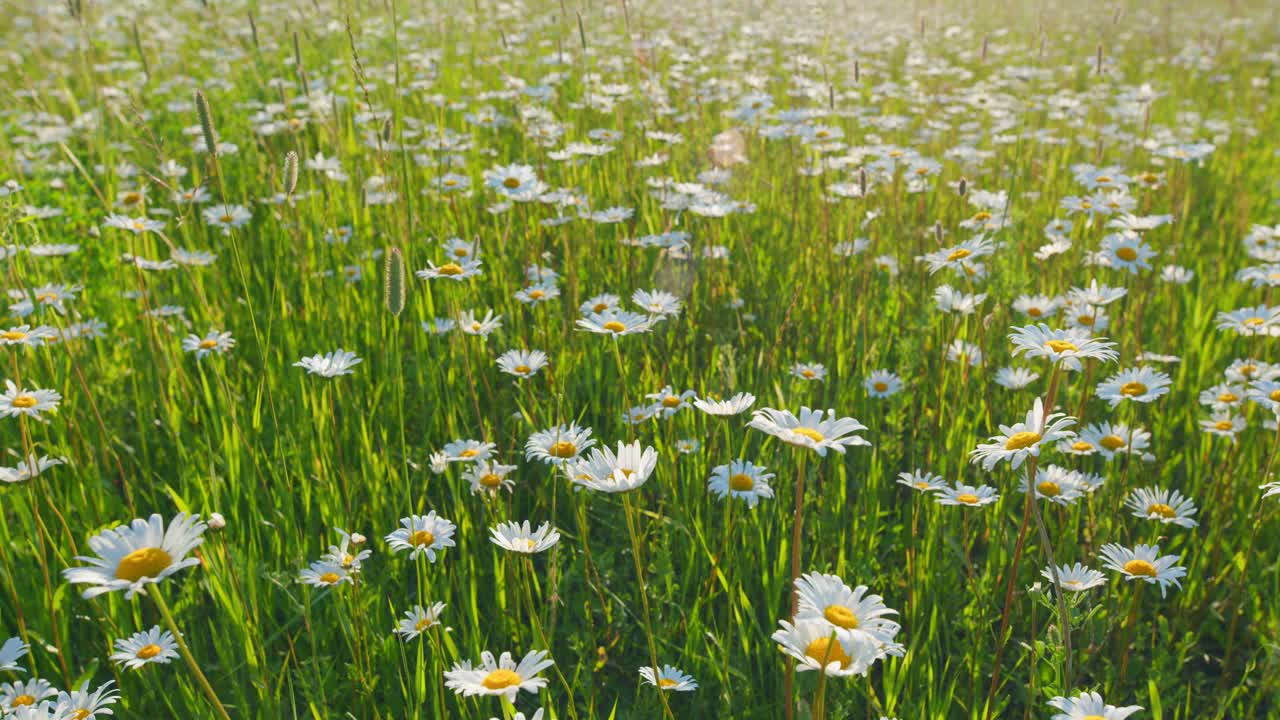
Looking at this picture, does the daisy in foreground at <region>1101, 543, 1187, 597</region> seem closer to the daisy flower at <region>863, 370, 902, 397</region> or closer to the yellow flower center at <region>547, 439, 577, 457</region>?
the daisy flower at <region>863, 370, 902, 397</region>

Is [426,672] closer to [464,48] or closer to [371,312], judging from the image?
[371,312]

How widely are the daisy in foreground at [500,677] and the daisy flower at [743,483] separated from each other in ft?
2.04

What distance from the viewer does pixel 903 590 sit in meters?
1.87

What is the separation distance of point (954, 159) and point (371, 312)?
10.3ft

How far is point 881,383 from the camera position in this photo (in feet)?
7.79

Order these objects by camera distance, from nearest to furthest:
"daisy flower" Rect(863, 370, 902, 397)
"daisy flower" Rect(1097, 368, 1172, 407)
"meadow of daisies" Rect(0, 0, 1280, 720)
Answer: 1. "meadow of daisies" Rect(0, 0, 1280, 720)
2. "daisy flower" Rect(1097, 368, 1172, 407)
3. "daisy flower" Rect(863, 370, 902, 397)

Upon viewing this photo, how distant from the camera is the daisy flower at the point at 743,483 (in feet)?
5.49

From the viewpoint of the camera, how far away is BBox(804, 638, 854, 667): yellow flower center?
97cm

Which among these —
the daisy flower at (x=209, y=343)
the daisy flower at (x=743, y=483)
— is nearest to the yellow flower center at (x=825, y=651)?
the daisy flower at (x=743, y=483)

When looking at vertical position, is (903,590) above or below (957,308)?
below

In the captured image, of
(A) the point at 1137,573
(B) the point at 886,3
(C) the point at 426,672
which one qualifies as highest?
(B) the point at 886,3

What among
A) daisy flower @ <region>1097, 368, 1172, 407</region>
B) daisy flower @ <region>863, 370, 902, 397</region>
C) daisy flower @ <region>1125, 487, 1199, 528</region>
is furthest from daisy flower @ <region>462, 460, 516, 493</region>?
daisy flower @ <region>1097, 368, 1172, 407</region>

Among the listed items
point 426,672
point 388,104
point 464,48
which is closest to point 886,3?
point 464,48

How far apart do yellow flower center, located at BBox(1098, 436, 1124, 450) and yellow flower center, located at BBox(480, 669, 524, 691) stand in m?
1.62
